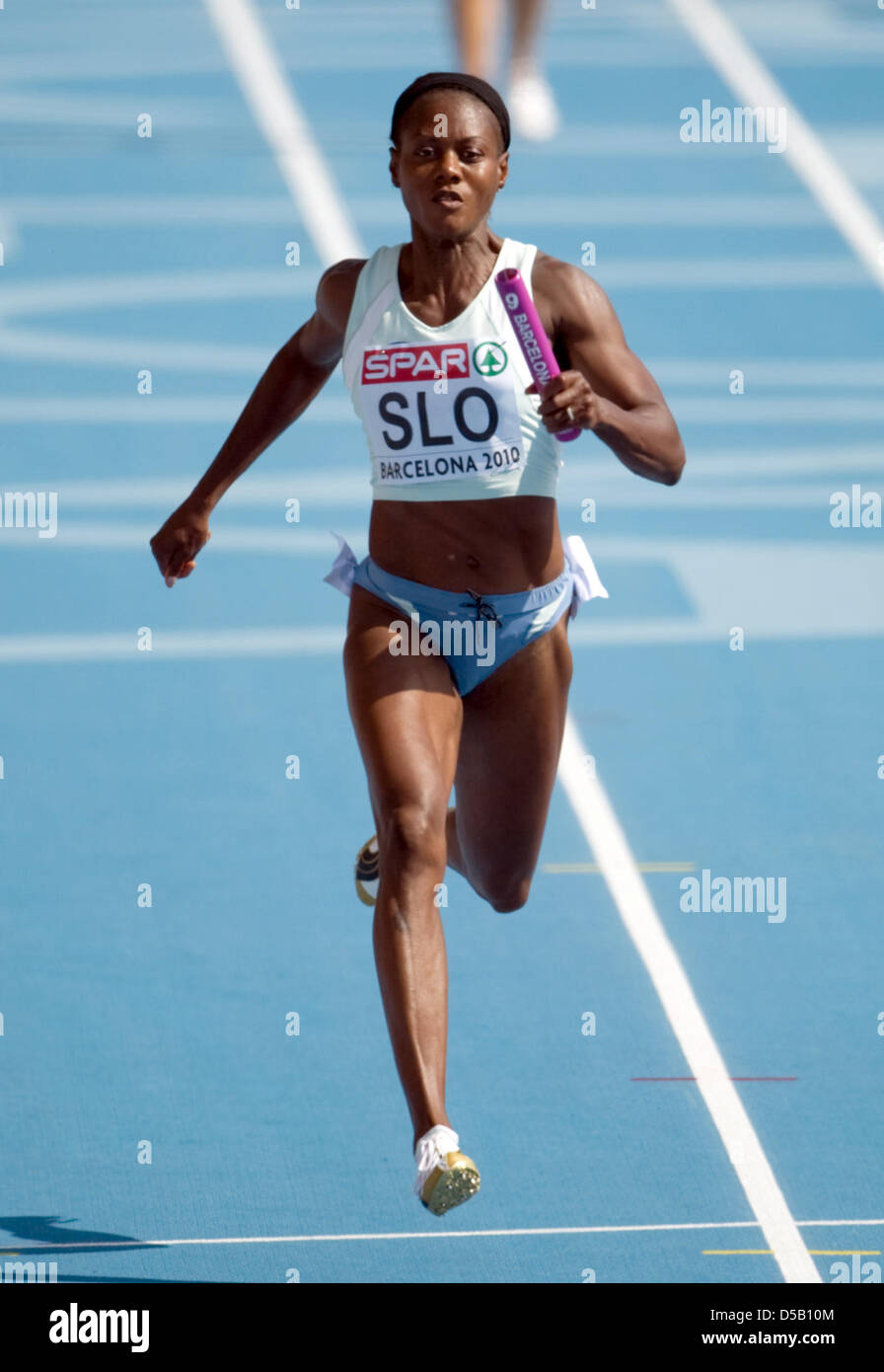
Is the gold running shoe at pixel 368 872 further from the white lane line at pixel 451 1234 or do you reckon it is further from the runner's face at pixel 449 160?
the runner's face at pixel 449 160

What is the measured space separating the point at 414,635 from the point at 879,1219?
2.09m

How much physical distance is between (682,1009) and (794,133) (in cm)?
1090

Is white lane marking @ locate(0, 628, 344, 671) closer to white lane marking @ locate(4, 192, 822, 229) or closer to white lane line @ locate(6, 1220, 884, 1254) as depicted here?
white lane line @ locate(6, 1220, 884, 1254)

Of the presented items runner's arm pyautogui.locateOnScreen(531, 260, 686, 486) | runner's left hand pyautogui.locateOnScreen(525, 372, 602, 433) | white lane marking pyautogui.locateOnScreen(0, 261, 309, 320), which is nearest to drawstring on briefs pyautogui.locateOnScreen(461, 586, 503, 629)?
runner's arm pyautogui.locateOnScreen(531, 260, 686, 486)

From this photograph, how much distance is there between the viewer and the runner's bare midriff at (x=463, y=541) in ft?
19.7

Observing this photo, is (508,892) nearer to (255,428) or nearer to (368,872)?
(368,872)

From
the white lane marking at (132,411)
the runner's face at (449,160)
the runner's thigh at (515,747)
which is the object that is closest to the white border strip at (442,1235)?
the runner's thigh at (515,747)

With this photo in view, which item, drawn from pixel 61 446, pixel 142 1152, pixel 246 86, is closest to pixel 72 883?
pixel 142 1152

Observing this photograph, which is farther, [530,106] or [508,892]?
[530,106]

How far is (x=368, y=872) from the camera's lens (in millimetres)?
7289

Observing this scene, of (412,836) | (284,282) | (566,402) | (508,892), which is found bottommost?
(412,836)

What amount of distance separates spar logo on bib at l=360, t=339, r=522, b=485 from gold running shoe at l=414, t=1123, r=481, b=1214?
1.74m

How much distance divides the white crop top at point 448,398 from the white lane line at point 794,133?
31.4 feet

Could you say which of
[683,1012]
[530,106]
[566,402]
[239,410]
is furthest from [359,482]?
[566,402]
